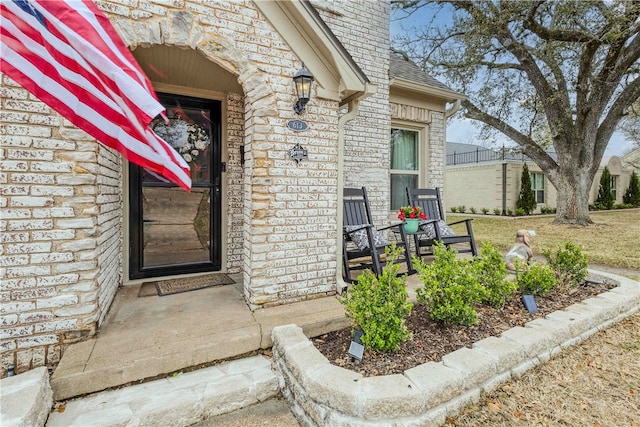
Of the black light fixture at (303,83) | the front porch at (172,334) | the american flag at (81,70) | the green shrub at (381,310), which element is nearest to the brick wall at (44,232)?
the front porch at (172,334)

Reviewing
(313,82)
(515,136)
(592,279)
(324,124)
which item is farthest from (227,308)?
(515,136)

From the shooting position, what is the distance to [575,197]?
393 inches

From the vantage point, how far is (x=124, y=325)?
8.08 feet

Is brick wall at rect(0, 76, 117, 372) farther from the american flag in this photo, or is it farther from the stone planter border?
the stone planter border

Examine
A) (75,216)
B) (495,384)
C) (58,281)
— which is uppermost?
(75,216)

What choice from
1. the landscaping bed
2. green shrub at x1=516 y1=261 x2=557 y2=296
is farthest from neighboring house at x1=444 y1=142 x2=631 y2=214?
the landscaping bed

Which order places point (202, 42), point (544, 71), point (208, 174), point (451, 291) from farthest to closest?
point (544, 71), point (208, 174), point (202, 42), point (451, 291)

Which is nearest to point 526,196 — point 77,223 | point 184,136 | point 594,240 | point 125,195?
point 594,240

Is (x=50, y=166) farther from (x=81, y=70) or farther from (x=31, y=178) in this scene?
(x=81, y=70)

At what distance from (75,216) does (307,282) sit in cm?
187

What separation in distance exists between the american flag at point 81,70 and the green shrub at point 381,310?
5.07 feet

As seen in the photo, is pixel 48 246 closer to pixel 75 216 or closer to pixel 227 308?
pixel 75 216

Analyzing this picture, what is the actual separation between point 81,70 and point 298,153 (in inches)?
65.6

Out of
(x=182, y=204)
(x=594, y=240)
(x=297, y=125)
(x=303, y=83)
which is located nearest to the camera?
(x=303, y=83)
